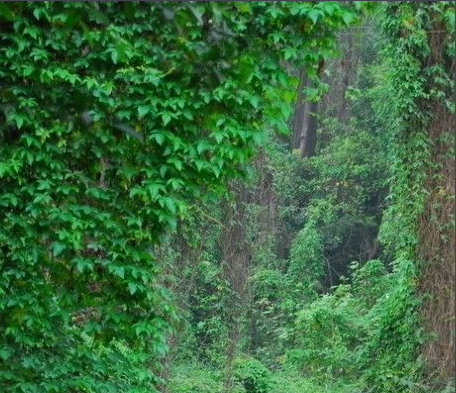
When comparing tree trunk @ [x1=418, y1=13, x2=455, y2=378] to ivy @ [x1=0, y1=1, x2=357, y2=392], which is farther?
tree trunk @ [x1=418, y1=13, x2=455, y2=378]

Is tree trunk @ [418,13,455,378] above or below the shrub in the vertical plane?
above

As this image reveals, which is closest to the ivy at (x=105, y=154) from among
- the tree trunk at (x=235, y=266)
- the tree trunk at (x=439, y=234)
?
the tree trunk at (x=439, y=234)

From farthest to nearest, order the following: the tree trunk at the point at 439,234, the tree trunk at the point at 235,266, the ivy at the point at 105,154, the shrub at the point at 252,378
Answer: the shrub at the point at 252,378 → the tree trunk at the point at 235,266 → the tree trunk at the point at 439,234 → the ivy at the point at 105,154

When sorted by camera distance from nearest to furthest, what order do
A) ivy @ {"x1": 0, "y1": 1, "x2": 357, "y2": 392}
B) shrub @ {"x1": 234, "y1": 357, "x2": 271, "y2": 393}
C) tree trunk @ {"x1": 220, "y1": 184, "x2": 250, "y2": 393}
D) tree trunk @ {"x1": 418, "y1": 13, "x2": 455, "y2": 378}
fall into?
ivy @ {"x1": 0, "y1": 1, "x2": 357, "y2": 392}, tree trunk @ {"x1": 418, "y1": 13, "x2": 455, "y2": 378}, tree trunk @ {"x1": 220, "y1": 184, "x2": 250, "y2": 393}, shrub @ {"x1": 234, "y1": 357, "x2": 271, "y2": 393}

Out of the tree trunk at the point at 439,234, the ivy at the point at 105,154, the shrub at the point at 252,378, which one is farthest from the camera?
the shrub at the point at 252,378

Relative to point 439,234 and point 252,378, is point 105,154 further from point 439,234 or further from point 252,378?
point 252,378

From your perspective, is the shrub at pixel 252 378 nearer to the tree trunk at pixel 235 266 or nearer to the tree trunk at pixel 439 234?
the tree trunk at pixel 235 266

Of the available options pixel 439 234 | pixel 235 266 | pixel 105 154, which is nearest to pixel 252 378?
pixel 235 266

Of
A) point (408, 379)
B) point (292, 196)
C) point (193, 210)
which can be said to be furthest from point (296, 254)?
point (193, 210)

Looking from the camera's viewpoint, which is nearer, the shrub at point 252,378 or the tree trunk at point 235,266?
the tree trunk at point 235,266

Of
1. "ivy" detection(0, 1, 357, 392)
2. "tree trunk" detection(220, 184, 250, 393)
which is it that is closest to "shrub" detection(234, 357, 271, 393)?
"tree trunk" detection(220, 184, 250, 393)

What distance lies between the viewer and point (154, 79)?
14.0ft

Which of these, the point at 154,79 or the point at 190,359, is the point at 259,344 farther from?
the point at 154,79

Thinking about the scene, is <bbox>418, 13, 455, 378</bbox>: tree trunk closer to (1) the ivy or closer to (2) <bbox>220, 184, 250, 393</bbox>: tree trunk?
(2) <bbox>220, 184, 250, 393</bbox>: tree trunk
